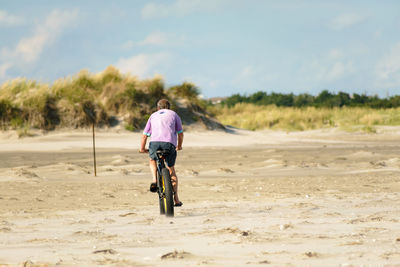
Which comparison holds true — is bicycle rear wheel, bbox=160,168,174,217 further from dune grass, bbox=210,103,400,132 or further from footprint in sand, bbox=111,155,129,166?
dune grass, bbox=210,103,400,132

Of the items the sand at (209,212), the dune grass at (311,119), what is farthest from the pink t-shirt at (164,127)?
the dune grass at (311,119)

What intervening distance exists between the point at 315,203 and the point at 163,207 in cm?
241

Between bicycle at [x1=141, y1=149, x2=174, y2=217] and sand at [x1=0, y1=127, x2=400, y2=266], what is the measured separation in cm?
16

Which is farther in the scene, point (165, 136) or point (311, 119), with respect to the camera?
point (311, 119)

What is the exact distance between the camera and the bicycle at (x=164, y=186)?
8102 mm

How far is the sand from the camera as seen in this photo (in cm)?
548

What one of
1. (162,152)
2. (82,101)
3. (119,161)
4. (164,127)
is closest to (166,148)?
(162,152)

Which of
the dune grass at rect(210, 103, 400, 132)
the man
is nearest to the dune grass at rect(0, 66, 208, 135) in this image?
the dune grass at rect(210, 103, 400, 132)

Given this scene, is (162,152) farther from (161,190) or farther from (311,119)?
(311,119)

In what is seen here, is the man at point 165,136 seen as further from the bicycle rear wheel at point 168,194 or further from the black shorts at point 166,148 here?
the bicycle rear wheel at point 168,194

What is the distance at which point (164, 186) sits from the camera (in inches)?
322

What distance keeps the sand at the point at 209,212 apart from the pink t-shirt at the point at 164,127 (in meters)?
0.97

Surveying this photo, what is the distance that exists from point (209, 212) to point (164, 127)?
1.26 metres

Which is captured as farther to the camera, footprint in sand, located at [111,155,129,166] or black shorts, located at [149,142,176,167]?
footprint in sand, located at [111,155,129,166]
